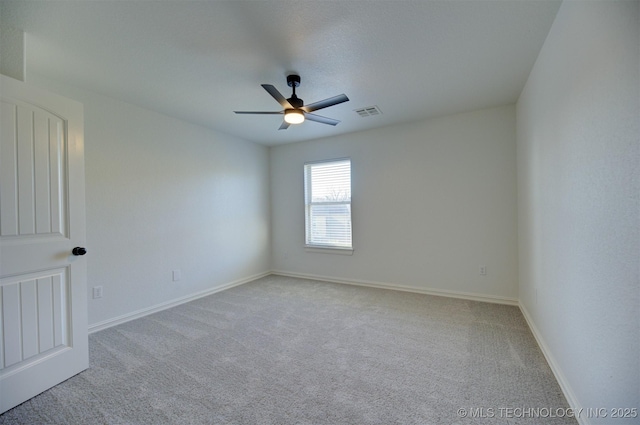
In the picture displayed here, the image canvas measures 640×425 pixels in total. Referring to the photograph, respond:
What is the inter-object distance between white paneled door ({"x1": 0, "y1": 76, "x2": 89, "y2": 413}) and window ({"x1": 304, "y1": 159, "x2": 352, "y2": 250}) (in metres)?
3.25

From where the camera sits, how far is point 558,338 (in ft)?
6.07

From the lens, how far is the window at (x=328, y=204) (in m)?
4.50

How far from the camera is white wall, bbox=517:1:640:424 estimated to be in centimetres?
105

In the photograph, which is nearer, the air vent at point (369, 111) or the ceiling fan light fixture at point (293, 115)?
the ceiling fan light fixture at point (293, 115)

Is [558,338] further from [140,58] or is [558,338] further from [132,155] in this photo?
[132,155]

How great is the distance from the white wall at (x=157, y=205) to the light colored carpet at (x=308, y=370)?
1.67 ft

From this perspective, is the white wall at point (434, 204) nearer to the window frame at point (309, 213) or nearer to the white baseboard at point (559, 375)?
the window frame at point (309, 213)

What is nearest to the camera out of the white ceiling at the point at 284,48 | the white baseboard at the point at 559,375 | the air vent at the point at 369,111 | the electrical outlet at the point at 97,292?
the white baseboard at the point at 559,375

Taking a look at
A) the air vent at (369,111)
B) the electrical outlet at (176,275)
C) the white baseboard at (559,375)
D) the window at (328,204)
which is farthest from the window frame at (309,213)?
the white baseboard at (559,375)

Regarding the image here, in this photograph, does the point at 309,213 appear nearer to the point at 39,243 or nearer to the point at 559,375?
the point at 39,243

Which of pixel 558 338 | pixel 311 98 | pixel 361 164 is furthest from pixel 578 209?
pixel 361 164

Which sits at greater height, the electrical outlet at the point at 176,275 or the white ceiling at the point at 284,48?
the white ceiling at the point at 284,48

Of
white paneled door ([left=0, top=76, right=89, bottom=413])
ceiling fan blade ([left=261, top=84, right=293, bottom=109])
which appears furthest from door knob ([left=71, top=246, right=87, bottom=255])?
ceiling fan blade ([left=261, top=84, right=293, bottom=109])

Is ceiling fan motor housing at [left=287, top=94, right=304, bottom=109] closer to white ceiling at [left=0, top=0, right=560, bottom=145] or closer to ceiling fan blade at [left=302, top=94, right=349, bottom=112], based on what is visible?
ceiling fan blade at [left=302, top=94, right=349, bottom=112]
